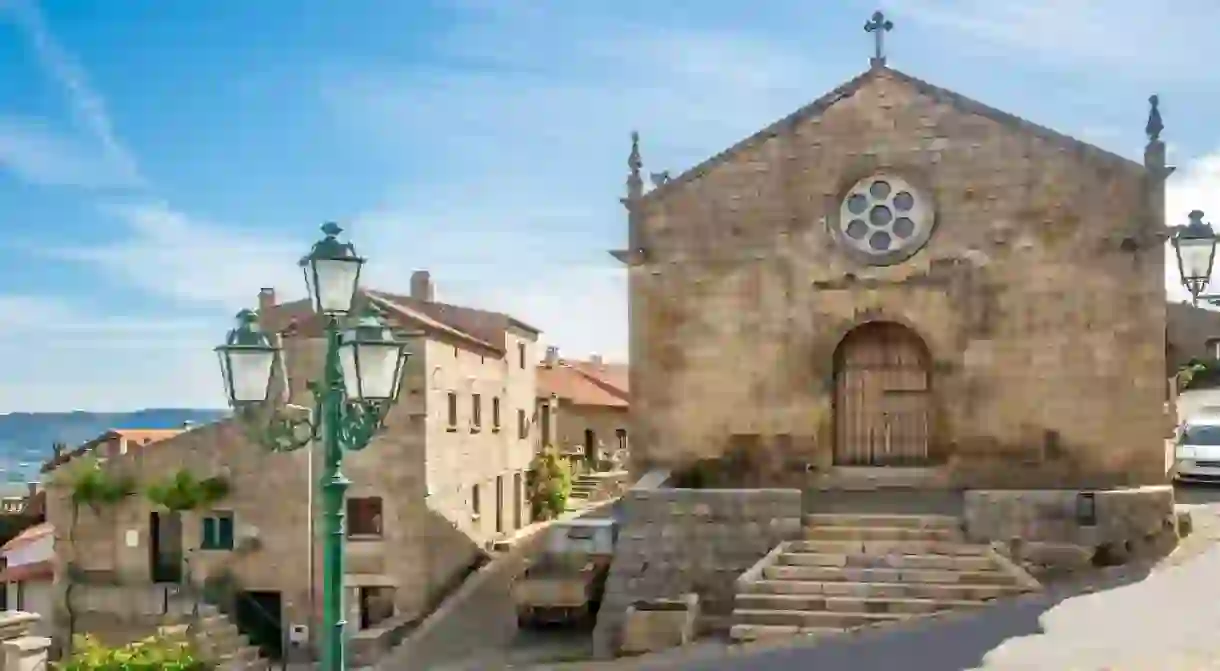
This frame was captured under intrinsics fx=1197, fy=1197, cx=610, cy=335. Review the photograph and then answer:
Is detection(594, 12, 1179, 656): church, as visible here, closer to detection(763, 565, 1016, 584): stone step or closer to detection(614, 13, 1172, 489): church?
detection(614, 13, 1172, 489): church

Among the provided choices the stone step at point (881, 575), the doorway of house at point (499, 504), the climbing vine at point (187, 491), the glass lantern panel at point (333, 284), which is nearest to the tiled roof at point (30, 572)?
the climbing vine at point (187, 491)

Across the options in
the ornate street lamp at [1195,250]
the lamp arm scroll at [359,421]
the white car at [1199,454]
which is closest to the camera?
the lamp arm scroll at [359,421]

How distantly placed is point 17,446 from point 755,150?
63866 mm

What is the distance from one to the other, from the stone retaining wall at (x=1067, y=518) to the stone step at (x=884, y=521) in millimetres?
396

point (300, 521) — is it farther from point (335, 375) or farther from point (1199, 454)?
point (1199, 454)

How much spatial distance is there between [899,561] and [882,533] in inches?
34.6

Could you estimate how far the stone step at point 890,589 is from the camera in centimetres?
1342

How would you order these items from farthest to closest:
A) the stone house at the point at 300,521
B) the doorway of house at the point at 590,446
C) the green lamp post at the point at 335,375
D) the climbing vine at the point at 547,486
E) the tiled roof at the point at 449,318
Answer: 1. the doorway of house at the point at 590,446
2. the climbing vine at the point at 547,486
3. the tiled roof at the point at 449,318
4. the stone house at the point at 300,521
5. the green lamp post at the point at 335,375

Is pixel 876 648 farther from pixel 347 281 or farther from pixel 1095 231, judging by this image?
pixel 1095 231

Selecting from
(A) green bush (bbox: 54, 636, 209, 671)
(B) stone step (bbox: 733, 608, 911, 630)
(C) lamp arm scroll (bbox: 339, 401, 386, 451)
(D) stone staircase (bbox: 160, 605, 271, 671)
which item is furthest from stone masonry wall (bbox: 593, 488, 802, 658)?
(D) stone staircase (bbox: 160, 605, 271, 671)

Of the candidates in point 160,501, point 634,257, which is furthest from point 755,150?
point 160,501

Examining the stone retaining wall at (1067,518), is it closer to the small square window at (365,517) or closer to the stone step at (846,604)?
the stone step at (846,604)

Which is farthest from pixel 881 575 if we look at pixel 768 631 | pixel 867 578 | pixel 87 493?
pixel 87 493

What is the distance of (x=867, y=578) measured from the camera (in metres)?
13.9
